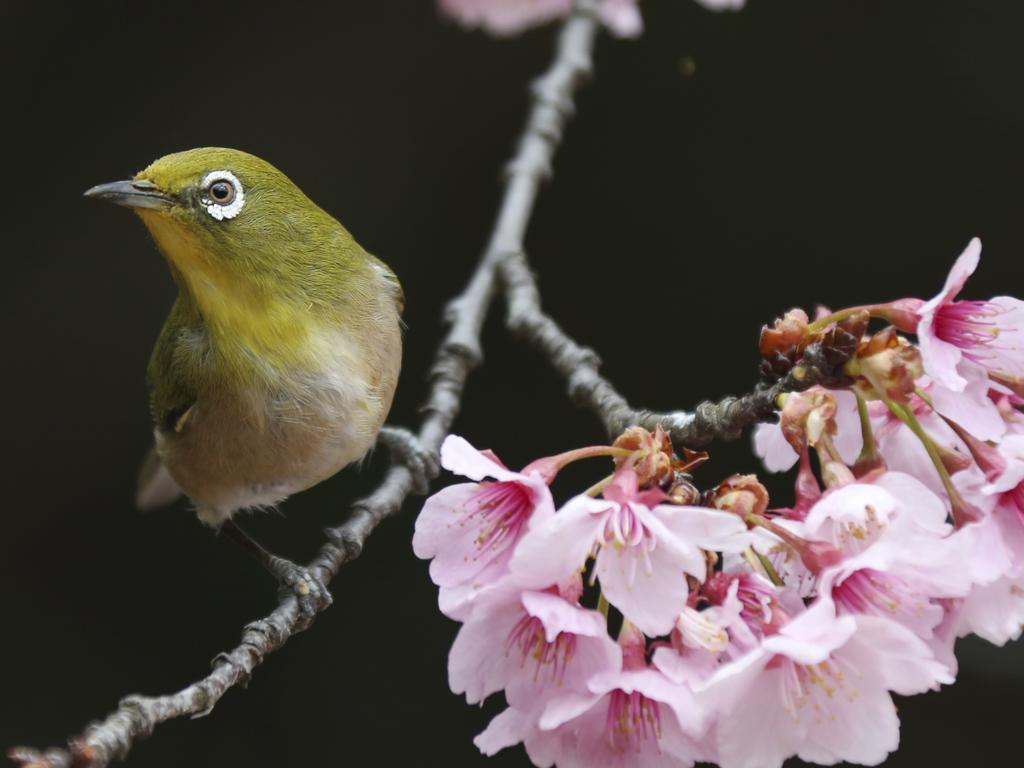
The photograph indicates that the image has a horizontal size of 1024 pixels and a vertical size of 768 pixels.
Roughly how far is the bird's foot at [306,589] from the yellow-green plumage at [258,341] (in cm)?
38

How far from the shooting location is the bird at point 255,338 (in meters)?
2.64

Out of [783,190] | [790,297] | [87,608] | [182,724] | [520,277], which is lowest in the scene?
[182,724]

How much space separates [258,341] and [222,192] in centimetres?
33

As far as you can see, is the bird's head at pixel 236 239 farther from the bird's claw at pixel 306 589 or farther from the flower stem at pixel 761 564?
the flower stem at pixel 761 564

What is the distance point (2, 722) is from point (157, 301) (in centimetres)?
176

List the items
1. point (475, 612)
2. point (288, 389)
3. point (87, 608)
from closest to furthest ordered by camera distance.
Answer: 1. point (475, 612)
2. point (288, 389)
3. point (87, 608)

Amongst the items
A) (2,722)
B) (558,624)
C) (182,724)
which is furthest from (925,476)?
(2,722)

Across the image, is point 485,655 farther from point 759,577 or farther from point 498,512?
point 759,577

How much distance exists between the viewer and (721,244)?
5.23 meters

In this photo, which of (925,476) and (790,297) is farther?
(790,297)

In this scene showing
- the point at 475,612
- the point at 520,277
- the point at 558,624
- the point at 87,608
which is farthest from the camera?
the point at 87,608

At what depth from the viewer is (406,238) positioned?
5352 mm

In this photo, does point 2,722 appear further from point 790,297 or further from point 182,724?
point 790,297

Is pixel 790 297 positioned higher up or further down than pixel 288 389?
further down
